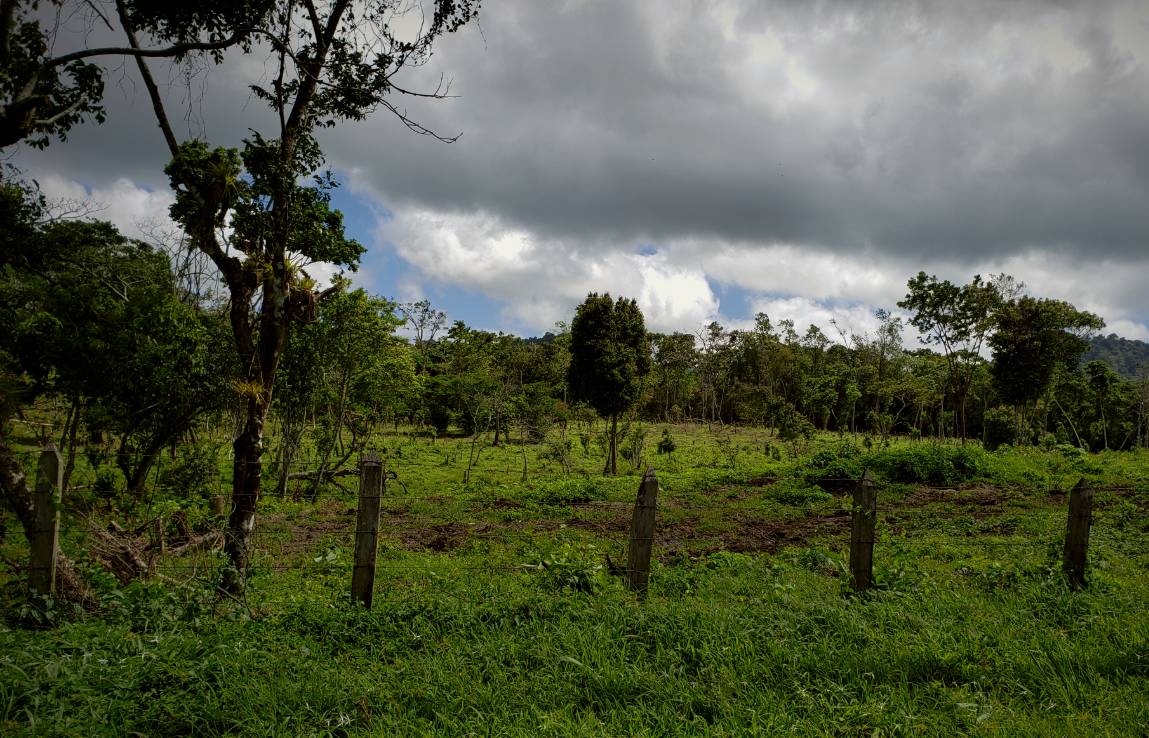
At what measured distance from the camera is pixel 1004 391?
83.7 feet

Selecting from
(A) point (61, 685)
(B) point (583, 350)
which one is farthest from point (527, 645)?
(B) point (583, 350)

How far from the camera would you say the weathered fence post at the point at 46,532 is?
4.27 meters

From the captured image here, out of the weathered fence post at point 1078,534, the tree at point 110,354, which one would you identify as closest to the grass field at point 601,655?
the weathered fence post at point 1078,534

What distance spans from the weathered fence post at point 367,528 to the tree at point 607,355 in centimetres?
1750

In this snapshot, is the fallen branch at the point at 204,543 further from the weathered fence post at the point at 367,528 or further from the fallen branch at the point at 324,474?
the fallen branch at the point at 324,474

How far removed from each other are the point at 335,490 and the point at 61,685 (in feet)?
47.0

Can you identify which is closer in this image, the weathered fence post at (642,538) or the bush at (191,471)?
the weathered fence post at (642,538)

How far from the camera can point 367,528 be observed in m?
4.76

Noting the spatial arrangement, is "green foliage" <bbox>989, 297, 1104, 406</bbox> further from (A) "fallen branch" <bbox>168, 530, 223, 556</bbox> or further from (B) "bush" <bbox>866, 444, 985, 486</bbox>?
(A) "fallen branch" <bbox>168, 530, 223, 556</bbox>

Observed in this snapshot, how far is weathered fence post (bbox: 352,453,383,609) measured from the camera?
4734 mm

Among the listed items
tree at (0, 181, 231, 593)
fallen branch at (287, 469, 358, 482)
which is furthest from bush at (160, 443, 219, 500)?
fallen branch at (287, 469, 358, 482)

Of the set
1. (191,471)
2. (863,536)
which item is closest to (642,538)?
(863,536)

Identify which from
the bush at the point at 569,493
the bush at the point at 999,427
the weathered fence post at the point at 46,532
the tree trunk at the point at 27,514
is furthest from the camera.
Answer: the bush at the point at 999,427

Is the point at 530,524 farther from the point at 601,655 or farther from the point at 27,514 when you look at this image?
the point at 27,514
